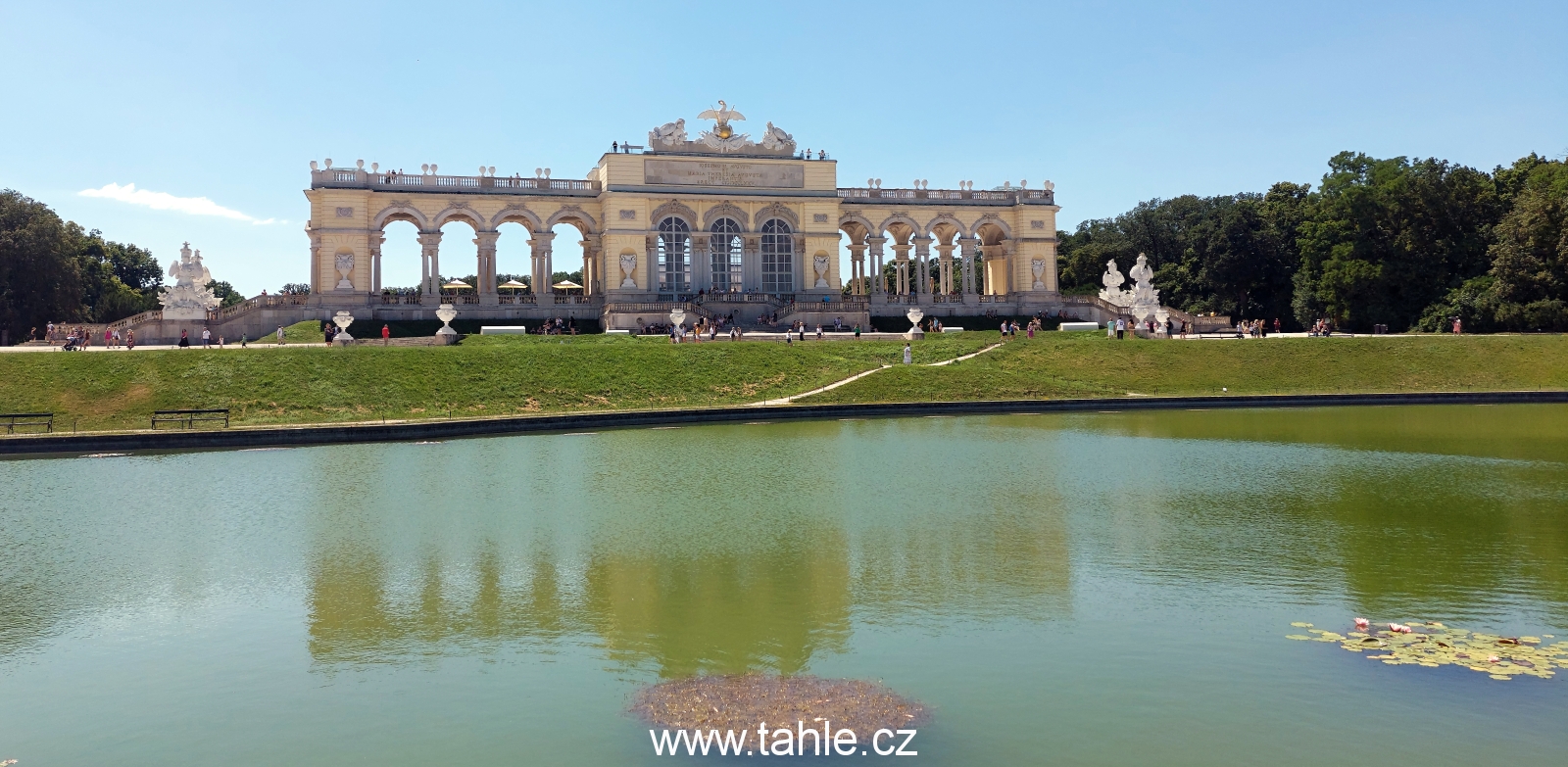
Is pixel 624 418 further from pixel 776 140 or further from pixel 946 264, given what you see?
A: pixel 946 264

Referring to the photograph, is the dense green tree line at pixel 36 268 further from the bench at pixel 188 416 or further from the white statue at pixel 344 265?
the bench at pixel 188 416

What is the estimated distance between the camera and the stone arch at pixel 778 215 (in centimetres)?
6512

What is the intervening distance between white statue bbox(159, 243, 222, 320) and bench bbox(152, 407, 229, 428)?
17.5 m

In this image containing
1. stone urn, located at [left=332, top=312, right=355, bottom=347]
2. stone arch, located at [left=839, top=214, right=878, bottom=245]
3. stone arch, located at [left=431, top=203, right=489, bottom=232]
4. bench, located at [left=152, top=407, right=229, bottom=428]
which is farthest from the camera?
stone arch, located at [left=839, top=214, right=878, bottom=245]

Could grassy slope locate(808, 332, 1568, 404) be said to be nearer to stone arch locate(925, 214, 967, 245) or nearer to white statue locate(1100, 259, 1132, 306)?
white statue locate(1100, 259, 1132, 306)

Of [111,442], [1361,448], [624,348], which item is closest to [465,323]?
[624,348]

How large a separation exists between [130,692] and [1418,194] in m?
69.3

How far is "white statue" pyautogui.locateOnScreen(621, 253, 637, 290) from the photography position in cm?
6256

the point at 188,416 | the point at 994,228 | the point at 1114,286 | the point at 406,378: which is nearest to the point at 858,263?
the point at 994,228

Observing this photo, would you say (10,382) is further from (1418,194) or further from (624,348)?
(1418,194)

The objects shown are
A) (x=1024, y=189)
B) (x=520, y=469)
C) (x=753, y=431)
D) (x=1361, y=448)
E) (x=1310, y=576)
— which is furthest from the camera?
(x=1024, y=189)

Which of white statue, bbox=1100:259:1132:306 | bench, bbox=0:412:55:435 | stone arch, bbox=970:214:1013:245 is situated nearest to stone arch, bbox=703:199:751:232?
stone arch, bbox=970:214:1013:245

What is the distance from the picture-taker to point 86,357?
126 ft

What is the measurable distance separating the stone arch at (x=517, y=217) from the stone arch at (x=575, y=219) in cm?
59
